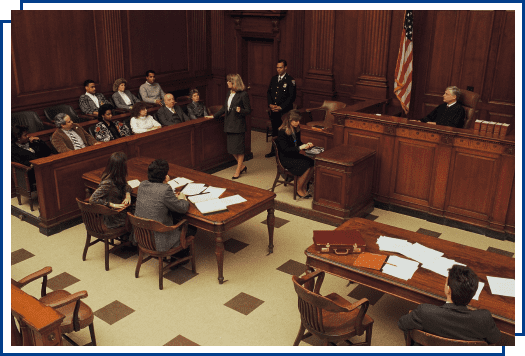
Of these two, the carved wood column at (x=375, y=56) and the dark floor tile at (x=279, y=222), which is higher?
the carved wood column at (x=375, y=56)

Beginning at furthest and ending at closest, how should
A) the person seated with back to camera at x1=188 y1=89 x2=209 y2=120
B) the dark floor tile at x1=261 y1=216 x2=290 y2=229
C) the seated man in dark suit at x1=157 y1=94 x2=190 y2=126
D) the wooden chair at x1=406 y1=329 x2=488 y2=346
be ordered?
the person seated with back to camera at x1=188 y1=89 x2=209 y2=120
the seated man in dark suit at x1=157 y1=94 x2=190 y2=126
the dark floor tile at x1=261 y1=216 x2=290 y2=229
the wooden chair at x1=406 y1=329 x2=488 y2=346

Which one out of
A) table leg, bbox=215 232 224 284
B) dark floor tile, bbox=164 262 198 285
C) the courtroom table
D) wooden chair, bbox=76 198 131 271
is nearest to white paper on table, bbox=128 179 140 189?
wooden chair, bbox=76 198 131 271

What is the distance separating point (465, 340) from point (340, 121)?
431cm

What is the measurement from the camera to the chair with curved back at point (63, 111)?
8.34 meters

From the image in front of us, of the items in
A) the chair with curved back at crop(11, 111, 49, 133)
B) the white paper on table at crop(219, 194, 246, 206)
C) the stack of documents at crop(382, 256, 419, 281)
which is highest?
the chair with curved back at crop(11, 111, 49, 133)

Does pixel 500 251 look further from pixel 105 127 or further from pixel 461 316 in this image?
pixel 105 127

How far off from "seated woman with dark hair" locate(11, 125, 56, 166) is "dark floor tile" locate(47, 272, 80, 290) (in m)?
2.18

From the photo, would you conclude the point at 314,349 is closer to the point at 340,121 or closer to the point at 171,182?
the point at 171,182

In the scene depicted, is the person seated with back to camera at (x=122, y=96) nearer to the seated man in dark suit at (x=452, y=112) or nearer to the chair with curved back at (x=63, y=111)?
the chair with curved back at (x=63, y=111)

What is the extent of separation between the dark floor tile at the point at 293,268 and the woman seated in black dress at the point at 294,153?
5.68 feet

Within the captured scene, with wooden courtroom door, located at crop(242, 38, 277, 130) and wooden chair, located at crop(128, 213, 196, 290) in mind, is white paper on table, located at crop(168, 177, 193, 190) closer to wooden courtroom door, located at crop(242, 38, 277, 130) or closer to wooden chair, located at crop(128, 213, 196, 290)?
wooden chair, located at crop(128, 213, 196, 290)

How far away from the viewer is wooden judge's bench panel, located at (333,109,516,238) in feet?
19.4

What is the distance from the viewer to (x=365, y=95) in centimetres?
913

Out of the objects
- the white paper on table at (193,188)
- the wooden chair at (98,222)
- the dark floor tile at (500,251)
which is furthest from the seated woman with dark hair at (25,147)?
the dark floor tile at (500,251)
